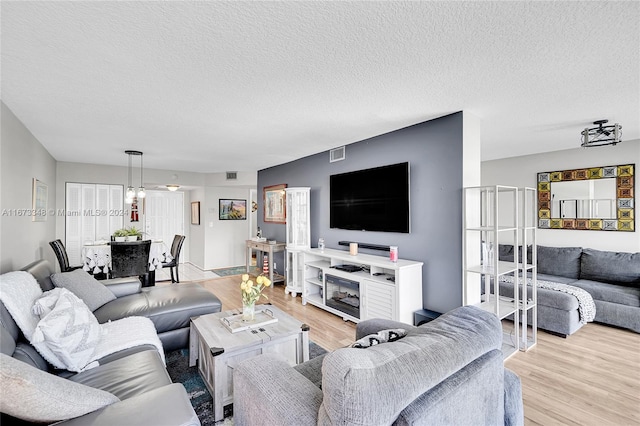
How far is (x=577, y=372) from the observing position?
8.35 feet

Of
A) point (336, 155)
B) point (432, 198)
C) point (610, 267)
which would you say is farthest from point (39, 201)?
point (610, 267)

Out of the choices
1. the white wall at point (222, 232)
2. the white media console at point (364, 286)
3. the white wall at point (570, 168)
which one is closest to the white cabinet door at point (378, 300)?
the white media console at point (364, 286)

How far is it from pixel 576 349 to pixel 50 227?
7.31 m

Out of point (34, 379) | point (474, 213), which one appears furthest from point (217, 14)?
point (474, 213)

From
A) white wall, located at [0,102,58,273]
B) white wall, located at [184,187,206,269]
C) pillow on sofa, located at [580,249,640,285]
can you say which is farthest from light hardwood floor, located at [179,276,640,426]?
white wall, located at [184,187,206,269]

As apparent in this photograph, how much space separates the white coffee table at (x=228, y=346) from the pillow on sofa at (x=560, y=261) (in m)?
3.94

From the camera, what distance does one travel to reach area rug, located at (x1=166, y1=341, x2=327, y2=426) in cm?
197

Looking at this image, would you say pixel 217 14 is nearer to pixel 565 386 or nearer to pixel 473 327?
pixel 473 327

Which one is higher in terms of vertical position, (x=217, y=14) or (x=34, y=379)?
(x=217, y=14)

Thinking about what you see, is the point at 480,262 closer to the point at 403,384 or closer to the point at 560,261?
the point at 560,261

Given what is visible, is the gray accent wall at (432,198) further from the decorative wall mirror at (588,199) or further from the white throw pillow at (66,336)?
the white throw pillow at (66,336)

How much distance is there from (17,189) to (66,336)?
2081 mm

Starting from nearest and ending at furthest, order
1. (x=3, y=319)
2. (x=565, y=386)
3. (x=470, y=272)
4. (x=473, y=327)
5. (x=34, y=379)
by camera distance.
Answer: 1. (x=34, y=379)
2. (x=473, y=327)
3. (x=3, y=319)
4. (x=565, y=386)
5. (x=470, y=272)

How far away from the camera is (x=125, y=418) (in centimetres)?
117
